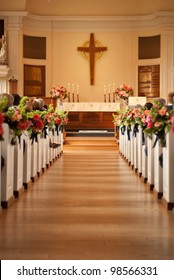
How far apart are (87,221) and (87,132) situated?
13.6 m

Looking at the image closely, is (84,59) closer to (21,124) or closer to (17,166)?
(17,166)

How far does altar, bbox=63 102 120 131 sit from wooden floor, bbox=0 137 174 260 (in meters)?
10.0

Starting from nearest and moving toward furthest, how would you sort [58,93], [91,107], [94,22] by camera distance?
[58,93]
[91,107]
[94,22]

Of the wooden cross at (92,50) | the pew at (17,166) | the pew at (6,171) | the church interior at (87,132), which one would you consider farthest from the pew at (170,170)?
the wooden cross at (92,50)

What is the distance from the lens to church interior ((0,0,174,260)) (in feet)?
16.8

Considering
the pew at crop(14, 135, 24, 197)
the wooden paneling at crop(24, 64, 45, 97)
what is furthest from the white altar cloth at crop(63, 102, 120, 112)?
the pew at crop(14, 135, 24, 197)

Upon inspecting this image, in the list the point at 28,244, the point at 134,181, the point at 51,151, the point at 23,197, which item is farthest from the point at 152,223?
the point at 51,151

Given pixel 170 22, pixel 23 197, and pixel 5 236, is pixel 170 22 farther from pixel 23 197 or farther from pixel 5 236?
pixel 5 236

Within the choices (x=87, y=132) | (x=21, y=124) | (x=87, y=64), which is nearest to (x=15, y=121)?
(x=21, y=124)

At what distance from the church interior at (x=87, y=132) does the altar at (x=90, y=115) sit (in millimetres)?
34

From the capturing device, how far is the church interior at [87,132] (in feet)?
16.8

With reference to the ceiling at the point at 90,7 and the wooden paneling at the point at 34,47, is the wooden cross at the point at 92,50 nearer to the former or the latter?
the ceiling at the point at 90,7

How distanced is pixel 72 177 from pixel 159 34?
1300 centimetres

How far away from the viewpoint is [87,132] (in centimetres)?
1928
